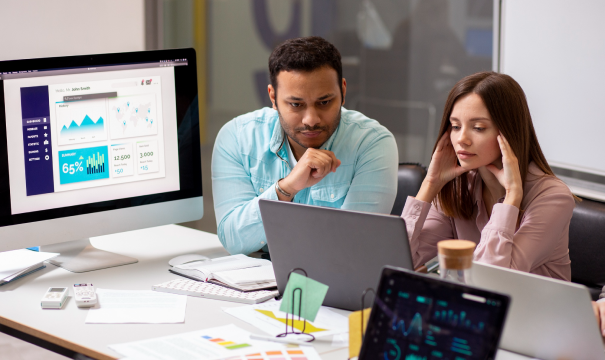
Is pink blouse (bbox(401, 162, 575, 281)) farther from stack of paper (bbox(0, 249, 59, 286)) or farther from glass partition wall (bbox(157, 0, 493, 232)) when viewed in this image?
glass partition wall (bbox(157, 0, 493, 232))

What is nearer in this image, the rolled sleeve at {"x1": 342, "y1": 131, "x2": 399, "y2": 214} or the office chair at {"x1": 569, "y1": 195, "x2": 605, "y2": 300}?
the office chair at {"x1": 569, "y1": 195, "x2": 605, "y2": 300}

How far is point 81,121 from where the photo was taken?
1.66m

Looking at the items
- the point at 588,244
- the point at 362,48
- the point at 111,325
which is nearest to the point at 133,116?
the point at 111,325

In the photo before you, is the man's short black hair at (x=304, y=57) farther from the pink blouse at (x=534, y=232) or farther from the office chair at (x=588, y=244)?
the office chair at (x=588, y=244)

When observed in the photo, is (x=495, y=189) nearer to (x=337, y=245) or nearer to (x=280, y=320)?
(x=337, y=245)

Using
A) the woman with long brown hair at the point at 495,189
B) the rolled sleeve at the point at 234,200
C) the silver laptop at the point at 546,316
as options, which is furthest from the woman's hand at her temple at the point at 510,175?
the rolled sleeve at the point at 234,200

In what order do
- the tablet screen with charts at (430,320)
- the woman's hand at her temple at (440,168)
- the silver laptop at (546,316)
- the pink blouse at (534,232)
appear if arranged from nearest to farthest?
the tablet screen with charts at (430,320)
the silver laptop at (546,316)
the pink blouse at (534,232)
the woman's hand at her temple at (440,168)

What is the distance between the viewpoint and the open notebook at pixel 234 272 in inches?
59.9

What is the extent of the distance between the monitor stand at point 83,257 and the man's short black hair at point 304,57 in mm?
676

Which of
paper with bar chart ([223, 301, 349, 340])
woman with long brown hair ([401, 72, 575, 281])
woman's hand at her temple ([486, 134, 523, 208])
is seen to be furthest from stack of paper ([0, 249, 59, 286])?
woman's hand at her temple ([486, 134, 523, 208])

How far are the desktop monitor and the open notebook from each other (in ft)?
0.72

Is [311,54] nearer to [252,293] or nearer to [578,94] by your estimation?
[252,293]

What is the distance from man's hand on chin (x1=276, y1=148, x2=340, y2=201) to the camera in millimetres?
1716

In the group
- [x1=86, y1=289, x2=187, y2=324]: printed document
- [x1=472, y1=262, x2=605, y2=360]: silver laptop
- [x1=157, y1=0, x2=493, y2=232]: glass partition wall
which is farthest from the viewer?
[x1=157, y1=0, x2=493, y2=232]: glass partition wall
